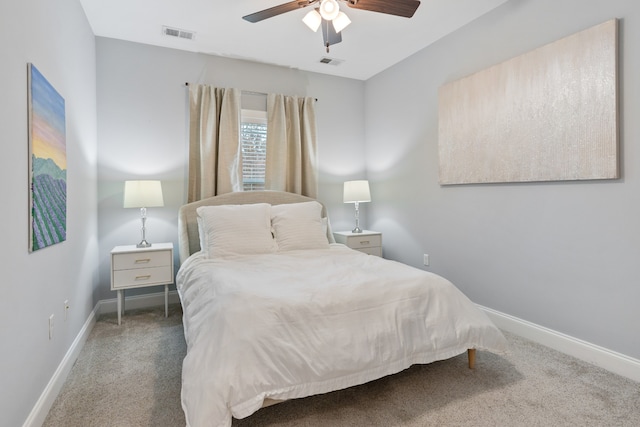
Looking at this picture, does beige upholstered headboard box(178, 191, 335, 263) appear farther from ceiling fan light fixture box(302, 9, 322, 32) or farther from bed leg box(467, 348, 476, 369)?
bed leg box(467, 348, 476, 369)

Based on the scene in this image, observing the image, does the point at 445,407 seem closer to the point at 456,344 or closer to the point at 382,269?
the point at 456,344

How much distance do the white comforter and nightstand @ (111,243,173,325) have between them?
985mm

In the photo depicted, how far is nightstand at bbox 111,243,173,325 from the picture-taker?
9.73ft

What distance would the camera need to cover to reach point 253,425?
5.48 ft

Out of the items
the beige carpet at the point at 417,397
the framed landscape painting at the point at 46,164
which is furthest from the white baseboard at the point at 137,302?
the framed landscape painting at the point at 46,164

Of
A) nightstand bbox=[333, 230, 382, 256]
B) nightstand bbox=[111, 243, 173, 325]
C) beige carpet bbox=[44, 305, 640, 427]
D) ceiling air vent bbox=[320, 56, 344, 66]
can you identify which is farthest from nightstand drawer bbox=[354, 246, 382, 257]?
ceiling air vent bbox=[320, 56, 344, 66]

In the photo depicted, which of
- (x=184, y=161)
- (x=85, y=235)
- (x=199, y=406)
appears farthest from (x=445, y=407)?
(x=184, y=161)

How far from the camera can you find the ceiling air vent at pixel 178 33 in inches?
125

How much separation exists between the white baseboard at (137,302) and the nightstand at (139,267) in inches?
10.5

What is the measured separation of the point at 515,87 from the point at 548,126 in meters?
0.44

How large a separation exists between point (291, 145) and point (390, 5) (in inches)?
84.4

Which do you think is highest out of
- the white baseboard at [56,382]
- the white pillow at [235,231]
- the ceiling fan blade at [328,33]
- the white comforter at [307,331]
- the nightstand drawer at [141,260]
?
the ceiling fan blade at [328,33]

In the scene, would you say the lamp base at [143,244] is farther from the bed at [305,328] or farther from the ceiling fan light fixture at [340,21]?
the ceiling fan light fixture at [340,21]

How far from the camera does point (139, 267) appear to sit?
3.04 meters
